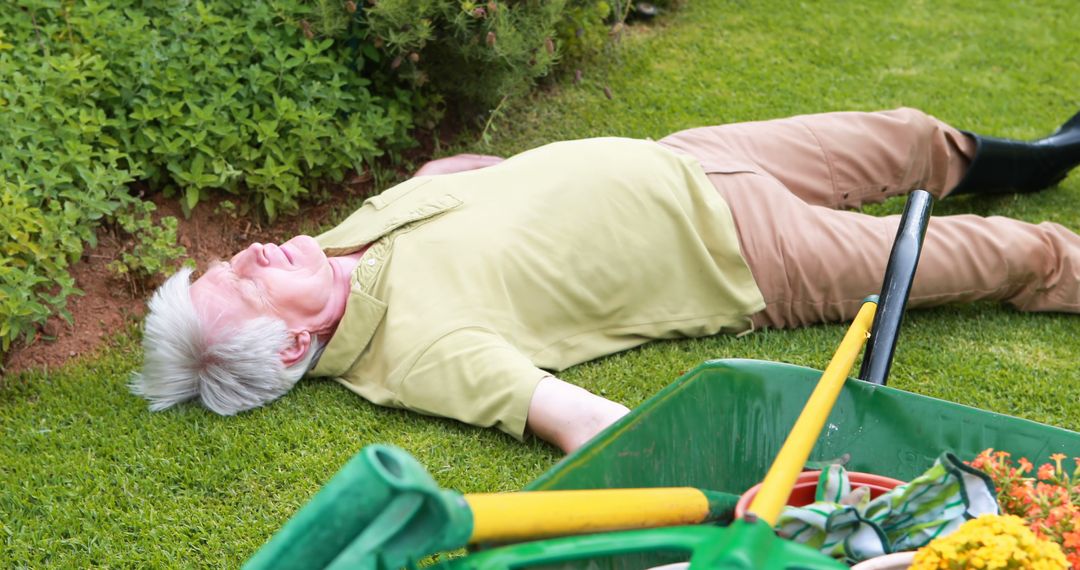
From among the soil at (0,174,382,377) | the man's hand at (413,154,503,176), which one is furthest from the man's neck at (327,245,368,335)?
the soil at (0,174,382,377)

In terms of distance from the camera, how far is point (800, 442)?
4.83 ft

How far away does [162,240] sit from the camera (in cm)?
327

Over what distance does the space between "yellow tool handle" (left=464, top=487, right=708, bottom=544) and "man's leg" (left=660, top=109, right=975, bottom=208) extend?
82.5 inches

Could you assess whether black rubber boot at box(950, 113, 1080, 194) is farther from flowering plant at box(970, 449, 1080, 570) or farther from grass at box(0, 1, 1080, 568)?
flowering plant at box(970, 449, 1080, 570)

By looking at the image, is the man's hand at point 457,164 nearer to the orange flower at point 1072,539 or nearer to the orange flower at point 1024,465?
the orange flower at point 1024,465

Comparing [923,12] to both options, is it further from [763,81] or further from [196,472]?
[196,472]

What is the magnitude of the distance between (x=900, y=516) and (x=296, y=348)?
5.68 feet

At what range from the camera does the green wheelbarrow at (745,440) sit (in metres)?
1.30

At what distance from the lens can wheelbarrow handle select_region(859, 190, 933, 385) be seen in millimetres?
2002

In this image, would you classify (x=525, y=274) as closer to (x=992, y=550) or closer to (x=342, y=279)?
(x=342, y=279)

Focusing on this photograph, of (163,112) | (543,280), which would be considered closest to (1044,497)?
(543,280)

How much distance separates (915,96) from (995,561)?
12.3ft

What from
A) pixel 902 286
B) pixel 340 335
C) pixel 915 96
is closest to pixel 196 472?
pixel 340 335

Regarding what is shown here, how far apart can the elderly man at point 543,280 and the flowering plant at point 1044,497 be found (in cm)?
90
